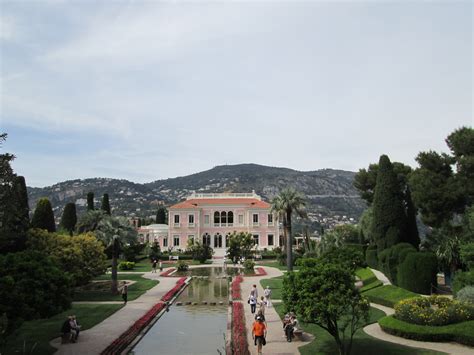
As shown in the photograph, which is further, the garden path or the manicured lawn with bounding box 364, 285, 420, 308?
the manicured lawn with bounding box 364, 285, 420, 308

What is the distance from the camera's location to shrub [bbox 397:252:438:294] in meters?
22.3

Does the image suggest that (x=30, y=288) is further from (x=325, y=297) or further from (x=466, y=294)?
(x=466, y=294)

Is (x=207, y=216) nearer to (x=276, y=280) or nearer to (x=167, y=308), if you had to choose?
(x=276, y=280)

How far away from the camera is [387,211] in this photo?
2927 cm

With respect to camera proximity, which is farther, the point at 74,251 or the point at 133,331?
the point at 74,251

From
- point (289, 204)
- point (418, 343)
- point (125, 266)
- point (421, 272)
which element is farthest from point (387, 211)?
point (125, 266)

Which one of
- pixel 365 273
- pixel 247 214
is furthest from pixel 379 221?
pixel 247 214

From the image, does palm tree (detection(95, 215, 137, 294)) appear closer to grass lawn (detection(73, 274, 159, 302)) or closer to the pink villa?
grass lawn (detection(73, 274, 159, 302))

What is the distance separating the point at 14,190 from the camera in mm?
20469

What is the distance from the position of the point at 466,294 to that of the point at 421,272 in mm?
4837

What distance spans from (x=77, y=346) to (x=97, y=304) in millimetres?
9914

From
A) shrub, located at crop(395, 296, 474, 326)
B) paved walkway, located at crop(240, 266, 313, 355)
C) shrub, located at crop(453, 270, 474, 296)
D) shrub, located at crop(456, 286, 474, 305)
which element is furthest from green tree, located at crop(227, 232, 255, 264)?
shrub, located at crop(395, 296, 474, 326)

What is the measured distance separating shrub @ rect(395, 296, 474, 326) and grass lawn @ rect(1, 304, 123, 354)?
43.2 feet

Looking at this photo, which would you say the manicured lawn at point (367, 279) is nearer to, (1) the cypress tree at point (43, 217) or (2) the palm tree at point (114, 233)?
(2) the palm tree at point (114, 233)
